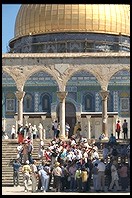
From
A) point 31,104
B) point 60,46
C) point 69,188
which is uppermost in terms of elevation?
point 60,46

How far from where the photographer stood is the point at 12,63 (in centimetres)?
2783

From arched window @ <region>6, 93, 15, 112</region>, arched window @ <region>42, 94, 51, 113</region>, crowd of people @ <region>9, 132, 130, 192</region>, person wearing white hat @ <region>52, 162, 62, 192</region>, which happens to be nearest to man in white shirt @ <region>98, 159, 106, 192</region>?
crowd of people @ <region>9, 132, 130, 192</region>

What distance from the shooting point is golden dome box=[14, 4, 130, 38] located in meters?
35.8

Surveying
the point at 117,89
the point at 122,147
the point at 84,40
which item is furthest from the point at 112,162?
the point at 84,40

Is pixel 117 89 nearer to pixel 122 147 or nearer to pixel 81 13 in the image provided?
pixel 81 13

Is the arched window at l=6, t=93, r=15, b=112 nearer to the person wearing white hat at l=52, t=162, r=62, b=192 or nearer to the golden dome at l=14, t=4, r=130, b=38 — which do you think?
the golden dome at l=14, t=4, r=130, b=38

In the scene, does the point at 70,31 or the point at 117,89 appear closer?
the point at 117,89

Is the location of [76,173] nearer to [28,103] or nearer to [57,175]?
[57,175]

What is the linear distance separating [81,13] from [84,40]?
1998 mm

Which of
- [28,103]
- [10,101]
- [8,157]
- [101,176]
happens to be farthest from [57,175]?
[10,101]

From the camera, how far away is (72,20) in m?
35.8

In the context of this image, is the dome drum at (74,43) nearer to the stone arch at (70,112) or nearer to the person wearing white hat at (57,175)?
the stone arch at (70,112)

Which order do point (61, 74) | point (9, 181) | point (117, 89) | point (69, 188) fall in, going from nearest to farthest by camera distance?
point (69, 188) < point (9, 181) < point (61, 74) < point (117, 89)

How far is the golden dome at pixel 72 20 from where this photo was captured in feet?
117
